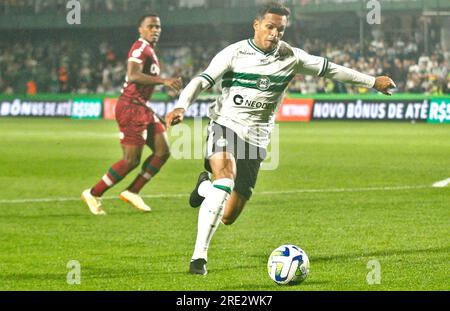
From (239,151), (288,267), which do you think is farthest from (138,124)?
(288,267)

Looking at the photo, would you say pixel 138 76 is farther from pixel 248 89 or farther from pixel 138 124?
pixel 248 89

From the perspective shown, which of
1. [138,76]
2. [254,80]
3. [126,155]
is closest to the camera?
[254,80]

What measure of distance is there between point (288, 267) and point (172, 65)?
125 ft

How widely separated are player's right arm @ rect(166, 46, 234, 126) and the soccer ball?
1257mm

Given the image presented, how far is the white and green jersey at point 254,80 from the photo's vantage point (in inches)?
341

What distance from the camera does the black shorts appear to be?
28.2 ft

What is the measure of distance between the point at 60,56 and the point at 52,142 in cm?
2047

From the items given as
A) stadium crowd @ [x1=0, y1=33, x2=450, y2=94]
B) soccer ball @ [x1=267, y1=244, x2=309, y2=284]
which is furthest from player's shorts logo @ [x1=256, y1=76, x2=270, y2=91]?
stadium crowd @ [x1=0, y1=33, x2=450, y2=94]

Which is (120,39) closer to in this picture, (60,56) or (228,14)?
(60,56)

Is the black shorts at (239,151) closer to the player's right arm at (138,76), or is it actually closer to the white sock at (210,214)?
the white sock at (210,214)

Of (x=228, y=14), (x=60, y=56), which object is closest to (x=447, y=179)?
(x=228, y=14)

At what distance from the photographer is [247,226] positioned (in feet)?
37.7

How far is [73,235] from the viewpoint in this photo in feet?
35.0

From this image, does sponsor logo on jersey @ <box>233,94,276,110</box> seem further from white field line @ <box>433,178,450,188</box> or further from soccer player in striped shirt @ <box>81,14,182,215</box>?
white field line @ <box>433,178,450,188</box>
